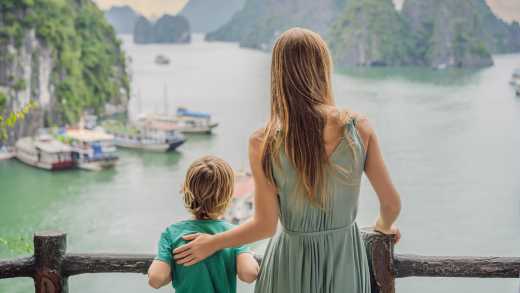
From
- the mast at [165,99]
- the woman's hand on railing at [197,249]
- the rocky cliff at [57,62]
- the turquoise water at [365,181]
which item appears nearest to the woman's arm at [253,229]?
the woman's hand on railing at [197,249]

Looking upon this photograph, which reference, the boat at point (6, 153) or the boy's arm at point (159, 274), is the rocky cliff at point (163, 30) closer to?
the boat at point (6, 153)

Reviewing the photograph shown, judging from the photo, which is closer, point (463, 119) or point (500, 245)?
point (500, 245)

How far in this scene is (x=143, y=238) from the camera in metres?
7.75

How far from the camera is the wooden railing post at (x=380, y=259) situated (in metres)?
0.79

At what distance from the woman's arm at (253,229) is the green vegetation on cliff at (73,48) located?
9739 millimetres

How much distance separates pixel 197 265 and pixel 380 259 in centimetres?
22

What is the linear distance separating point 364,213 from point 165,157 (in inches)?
147

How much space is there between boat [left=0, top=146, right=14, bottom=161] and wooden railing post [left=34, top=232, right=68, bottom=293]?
9.40 m

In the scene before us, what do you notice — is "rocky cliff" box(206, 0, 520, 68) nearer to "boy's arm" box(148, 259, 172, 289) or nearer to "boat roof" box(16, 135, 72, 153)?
"boat roof" box(16, 135, 72, 153)

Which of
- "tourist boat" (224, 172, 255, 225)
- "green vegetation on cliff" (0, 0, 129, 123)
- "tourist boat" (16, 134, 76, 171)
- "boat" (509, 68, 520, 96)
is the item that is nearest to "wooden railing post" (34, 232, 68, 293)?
"tourist boat" (224, 172, 255, 225)

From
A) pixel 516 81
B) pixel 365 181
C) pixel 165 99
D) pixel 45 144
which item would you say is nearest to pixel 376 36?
pixel 516 81

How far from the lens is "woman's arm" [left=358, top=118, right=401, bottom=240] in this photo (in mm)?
656

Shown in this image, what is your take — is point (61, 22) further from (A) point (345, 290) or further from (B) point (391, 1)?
(A) point (345, 290)

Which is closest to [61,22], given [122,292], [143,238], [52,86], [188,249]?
[52,86]
